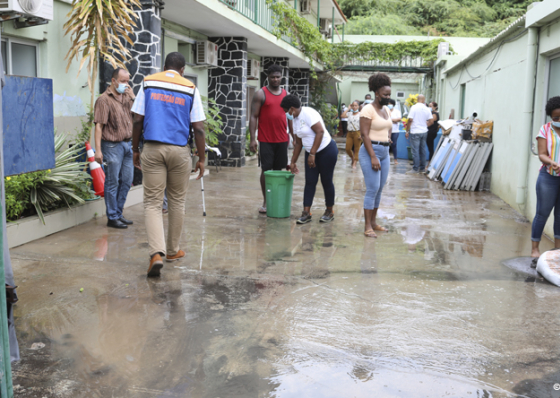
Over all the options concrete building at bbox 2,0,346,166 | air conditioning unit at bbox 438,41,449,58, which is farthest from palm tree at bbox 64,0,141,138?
air conditioning unit at bbox 438,41,449,58

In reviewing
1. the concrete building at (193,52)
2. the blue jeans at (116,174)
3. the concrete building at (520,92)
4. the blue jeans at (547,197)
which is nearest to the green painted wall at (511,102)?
the concrete building at (520,92)

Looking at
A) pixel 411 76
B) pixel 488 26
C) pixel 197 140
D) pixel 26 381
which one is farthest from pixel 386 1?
pixel 26 381

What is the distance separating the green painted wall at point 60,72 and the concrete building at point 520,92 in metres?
6.48

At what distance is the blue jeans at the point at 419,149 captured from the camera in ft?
43.9

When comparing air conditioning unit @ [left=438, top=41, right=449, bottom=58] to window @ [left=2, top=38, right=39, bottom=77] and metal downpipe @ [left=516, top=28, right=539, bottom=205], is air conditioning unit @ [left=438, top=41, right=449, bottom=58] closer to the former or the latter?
metal downpipe @ [left=516, top=28, right=539, bottom=205]

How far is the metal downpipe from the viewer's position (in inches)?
309

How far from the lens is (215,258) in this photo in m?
5.45

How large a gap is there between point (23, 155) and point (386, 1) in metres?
41.1

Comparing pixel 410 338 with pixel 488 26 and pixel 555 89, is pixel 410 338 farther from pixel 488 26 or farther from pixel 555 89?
pixel 488 26

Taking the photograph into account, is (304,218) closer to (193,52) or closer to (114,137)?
(114,137)

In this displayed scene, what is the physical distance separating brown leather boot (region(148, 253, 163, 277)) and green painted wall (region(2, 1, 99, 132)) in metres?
3.62

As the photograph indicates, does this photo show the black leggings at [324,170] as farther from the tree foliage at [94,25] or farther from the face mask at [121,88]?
the tree foliage at [94,25]

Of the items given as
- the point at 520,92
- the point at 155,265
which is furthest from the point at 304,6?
the point at 155,265

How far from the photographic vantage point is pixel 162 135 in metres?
4.80
